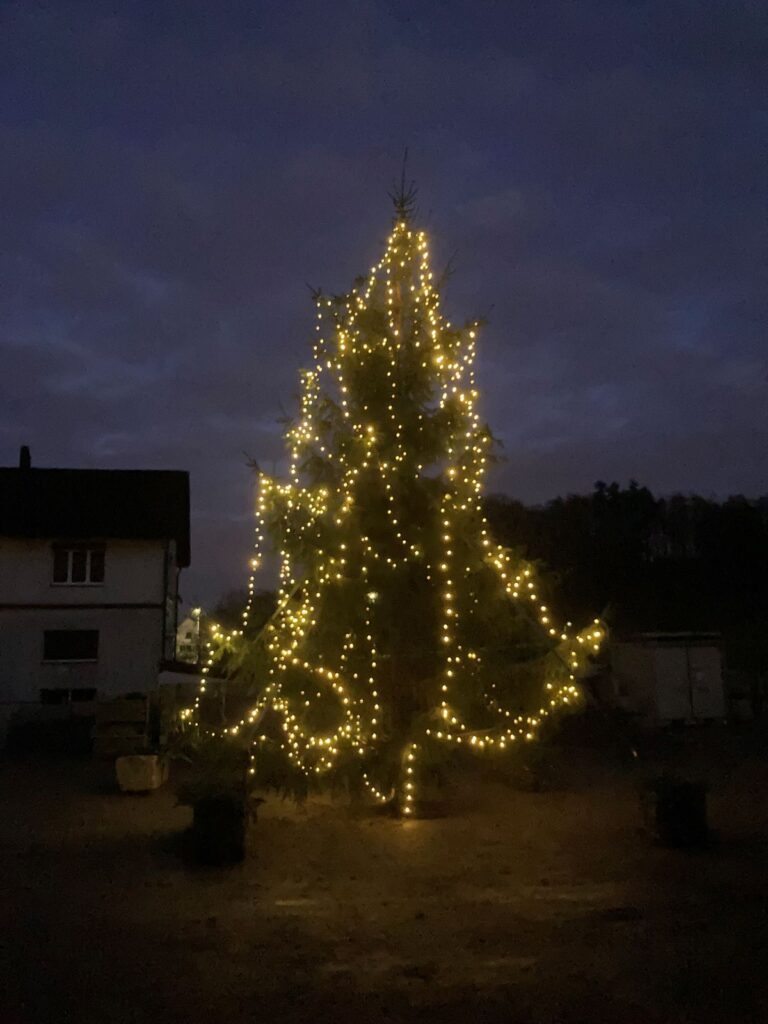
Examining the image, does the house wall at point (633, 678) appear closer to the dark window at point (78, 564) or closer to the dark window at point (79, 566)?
the dark window at point (78, 564)

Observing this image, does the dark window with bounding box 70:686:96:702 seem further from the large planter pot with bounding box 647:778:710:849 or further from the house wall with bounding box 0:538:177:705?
the large planter pot with bounding box 647:778:710:849

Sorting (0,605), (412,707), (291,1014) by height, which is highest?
(0,605)

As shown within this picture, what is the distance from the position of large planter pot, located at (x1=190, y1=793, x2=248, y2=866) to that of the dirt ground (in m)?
0.22

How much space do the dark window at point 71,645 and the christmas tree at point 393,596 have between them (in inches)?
746

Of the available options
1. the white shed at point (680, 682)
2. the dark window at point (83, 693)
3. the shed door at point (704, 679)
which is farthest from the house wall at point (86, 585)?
the shed door at point (704, 679)

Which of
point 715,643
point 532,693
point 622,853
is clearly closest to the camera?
point 622,853

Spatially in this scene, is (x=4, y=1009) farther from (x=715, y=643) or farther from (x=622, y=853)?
(x=715, y=643)

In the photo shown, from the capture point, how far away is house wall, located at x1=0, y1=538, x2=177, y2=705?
30.8 meters

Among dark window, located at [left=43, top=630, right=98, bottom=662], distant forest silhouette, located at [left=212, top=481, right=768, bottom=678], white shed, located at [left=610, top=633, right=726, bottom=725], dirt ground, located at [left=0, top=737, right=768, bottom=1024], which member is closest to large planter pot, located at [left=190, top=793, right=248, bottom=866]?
dirt ground, located at [left=0, top=737, right=768, bottom=1024]

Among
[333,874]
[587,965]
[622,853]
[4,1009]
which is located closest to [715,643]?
[622,853]

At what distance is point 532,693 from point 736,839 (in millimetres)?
2969

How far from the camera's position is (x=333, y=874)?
9484 mm

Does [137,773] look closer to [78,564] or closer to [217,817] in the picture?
[217,817]

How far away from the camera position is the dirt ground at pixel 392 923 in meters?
5.97
